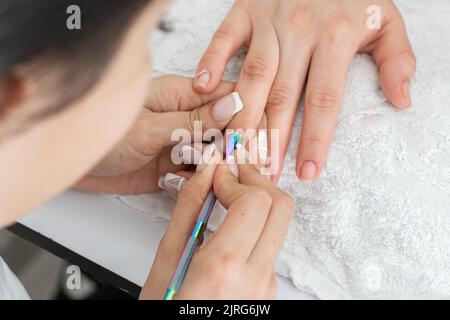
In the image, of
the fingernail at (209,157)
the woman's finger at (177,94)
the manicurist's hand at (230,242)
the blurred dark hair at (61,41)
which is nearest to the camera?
the blurred dark hair at (61,41)

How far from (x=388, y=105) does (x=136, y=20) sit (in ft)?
1.61

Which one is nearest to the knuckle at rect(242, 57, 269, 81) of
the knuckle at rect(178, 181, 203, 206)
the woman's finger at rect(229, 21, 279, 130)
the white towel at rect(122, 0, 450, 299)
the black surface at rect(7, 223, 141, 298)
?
the woman's finger at rect(229, 21, 279, 130)

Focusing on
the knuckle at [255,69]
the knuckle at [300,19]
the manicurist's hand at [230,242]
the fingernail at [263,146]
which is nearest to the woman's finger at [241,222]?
the manicurist's hand at [230,242]

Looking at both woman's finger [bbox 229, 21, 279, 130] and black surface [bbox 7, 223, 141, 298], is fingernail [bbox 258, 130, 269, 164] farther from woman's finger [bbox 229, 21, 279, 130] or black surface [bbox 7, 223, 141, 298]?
black surface [bbox 7, 223, 141, 298]

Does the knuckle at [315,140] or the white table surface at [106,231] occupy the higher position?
the knuckle at [315,140]

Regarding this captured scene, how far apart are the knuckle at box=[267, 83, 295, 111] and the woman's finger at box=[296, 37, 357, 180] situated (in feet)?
0.09

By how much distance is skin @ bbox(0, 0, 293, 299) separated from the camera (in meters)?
0.32

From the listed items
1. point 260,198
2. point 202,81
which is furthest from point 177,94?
point 260,198

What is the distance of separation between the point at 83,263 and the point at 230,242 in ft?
0.89

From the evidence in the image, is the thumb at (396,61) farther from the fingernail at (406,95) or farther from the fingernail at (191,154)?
the fingernail at (191,154)

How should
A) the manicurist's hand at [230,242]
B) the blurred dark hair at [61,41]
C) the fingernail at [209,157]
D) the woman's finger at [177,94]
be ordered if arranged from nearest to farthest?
the blurred dark hair at [61,41] → the manicurist's hand at [230,242] → the fingernail at [209,157] → the woman's finger at [177,94]

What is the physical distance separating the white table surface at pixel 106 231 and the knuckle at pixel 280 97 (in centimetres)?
24

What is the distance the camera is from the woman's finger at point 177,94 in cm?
73
